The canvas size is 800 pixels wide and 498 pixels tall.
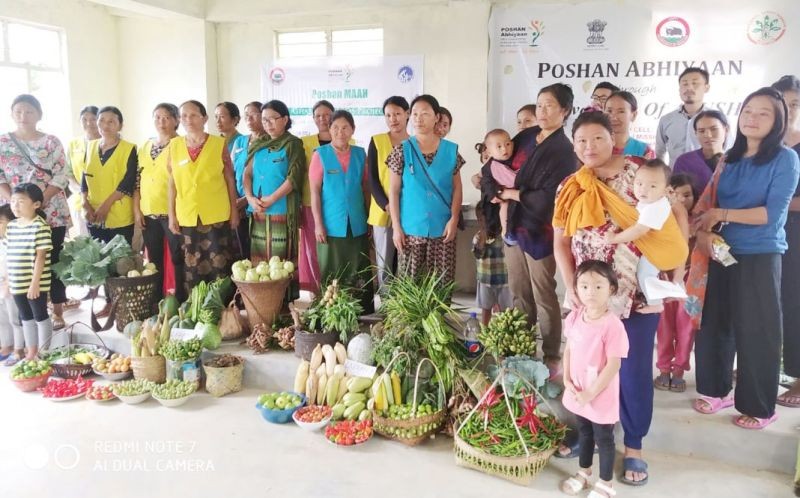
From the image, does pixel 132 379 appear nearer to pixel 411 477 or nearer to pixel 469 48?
pixel 411 477

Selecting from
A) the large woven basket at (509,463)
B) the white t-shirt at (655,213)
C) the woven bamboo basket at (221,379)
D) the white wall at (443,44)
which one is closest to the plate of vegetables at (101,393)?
the woven bamboo basket at (221,379)

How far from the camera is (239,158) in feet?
13.6

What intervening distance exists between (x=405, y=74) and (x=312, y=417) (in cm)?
335

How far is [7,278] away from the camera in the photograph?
3.75 m

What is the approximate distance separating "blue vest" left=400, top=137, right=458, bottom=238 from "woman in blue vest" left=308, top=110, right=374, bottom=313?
1.69 ft

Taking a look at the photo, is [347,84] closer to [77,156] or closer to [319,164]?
[319,164]

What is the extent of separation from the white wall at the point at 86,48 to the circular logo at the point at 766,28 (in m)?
6.11

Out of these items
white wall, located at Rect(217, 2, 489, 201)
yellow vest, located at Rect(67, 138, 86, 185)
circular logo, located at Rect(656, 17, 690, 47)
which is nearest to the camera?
circular logo, located at Rect(656, 17, 690, 47)

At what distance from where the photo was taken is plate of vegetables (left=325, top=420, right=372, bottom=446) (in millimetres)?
2791

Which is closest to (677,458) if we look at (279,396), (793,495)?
(793,495)

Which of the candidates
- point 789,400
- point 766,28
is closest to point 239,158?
point 789,400

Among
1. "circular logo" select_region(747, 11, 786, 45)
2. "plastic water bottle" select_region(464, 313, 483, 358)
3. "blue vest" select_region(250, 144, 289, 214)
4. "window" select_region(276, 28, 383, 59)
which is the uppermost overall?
"window" select_region(276, 28, 383, 59)

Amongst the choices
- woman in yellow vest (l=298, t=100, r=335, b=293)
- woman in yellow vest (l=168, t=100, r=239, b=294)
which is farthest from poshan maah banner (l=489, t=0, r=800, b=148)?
woman in yellow vest (l=168, t=100, r=239, b=294)

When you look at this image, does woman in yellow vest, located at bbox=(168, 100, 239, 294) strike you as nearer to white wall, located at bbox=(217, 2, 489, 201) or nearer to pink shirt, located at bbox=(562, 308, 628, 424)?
white wall, located at bbox=(217, 2, 489, 201)
